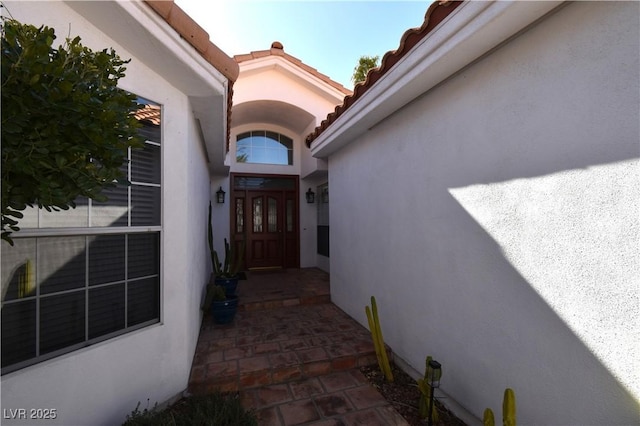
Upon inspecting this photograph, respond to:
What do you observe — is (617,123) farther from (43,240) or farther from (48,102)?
(43,240)

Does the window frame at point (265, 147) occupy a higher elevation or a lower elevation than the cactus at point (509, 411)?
higher

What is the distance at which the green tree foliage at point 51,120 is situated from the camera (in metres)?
0.90

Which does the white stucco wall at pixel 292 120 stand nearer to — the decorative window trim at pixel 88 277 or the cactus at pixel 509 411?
the decorative window trim at pixel 88 277

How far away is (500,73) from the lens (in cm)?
196

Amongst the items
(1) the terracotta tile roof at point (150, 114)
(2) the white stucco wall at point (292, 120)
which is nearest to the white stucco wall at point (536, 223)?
(1) the terracotta tile roof at point (150, 114)

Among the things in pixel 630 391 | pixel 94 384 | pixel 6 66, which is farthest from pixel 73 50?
pixel 630 391

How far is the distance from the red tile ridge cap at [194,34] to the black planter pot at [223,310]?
3.16 m

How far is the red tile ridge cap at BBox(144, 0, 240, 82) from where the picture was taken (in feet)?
5.99

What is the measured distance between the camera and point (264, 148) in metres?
7.85

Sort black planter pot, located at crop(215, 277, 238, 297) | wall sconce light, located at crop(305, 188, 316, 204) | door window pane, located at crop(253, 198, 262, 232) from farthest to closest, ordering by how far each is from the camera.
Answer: wall sconce light, located at crop(305, 188, 316, 204) < door window pane, located at crop(253, 198, 262, 232) < black planter pot, located at crop(215, 277, 238, 297)

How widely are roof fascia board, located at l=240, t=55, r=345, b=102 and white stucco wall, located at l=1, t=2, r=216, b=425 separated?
14.0ft

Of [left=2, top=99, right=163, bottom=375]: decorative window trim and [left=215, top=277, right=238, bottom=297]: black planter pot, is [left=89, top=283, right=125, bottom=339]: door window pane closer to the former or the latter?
[left=2, top=99, right=163, bottom=375]: decorative window trim

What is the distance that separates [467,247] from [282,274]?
560 centimetres

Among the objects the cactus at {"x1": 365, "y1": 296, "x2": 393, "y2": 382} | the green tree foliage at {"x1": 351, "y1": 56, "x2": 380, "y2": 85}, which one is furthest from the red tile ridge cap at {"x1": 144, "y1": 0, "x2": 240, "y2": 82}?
the green tree foliage at {"x1": 351, "y1": 56, "x2": 380, "y2": 85}
